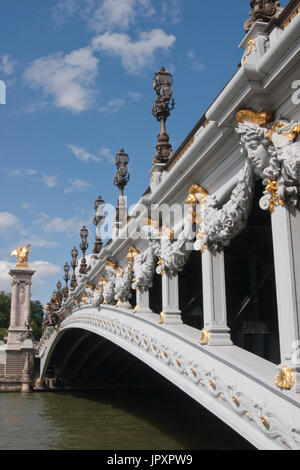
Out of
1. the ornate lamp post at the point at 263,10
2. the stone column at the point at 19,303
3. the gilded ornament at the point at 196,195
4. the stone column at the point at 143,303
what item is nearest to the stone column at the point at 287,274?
the gilded ornament at the point at 196,195

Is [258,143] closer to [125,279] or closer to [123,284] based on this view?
[125,279]

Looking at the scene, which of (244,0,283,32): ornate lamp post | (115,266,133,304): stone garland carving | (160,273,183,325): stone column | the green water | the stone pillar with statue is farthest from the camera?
the stone pillar with statue

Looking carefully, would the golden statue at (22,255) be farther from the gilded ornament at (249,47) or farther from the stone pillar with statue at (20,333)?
the gilded ornament at (249,47)

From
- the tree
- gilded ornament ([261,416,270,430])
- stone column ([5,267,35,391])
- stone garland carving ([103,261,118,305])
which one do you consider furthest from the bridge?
the tree

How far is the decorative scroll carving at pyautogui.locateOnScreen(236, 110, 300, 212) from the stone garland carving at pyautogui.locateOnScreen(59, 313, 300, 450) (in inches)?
87.1

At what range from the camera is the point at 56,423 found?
60.7 ft

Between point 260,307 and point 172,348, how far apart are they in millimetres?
1786

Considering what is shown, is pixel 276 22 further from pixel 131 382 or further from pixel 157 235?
pixel 131 382

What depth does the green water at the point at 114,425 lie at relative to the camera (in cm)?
1384

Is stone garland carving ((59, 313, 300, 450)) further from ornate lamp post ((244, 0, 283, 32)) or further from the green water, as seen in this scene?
ornate lamp post ((244, 0, 283, 32))

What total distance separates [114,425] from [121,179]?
7.52 metres

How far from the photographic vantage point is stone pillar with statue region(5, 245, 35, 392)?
34.7 m

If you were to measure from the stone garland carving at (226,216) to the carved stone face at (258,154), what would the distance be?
309 millimetres

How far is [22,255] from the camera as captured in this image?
45.1 meters
